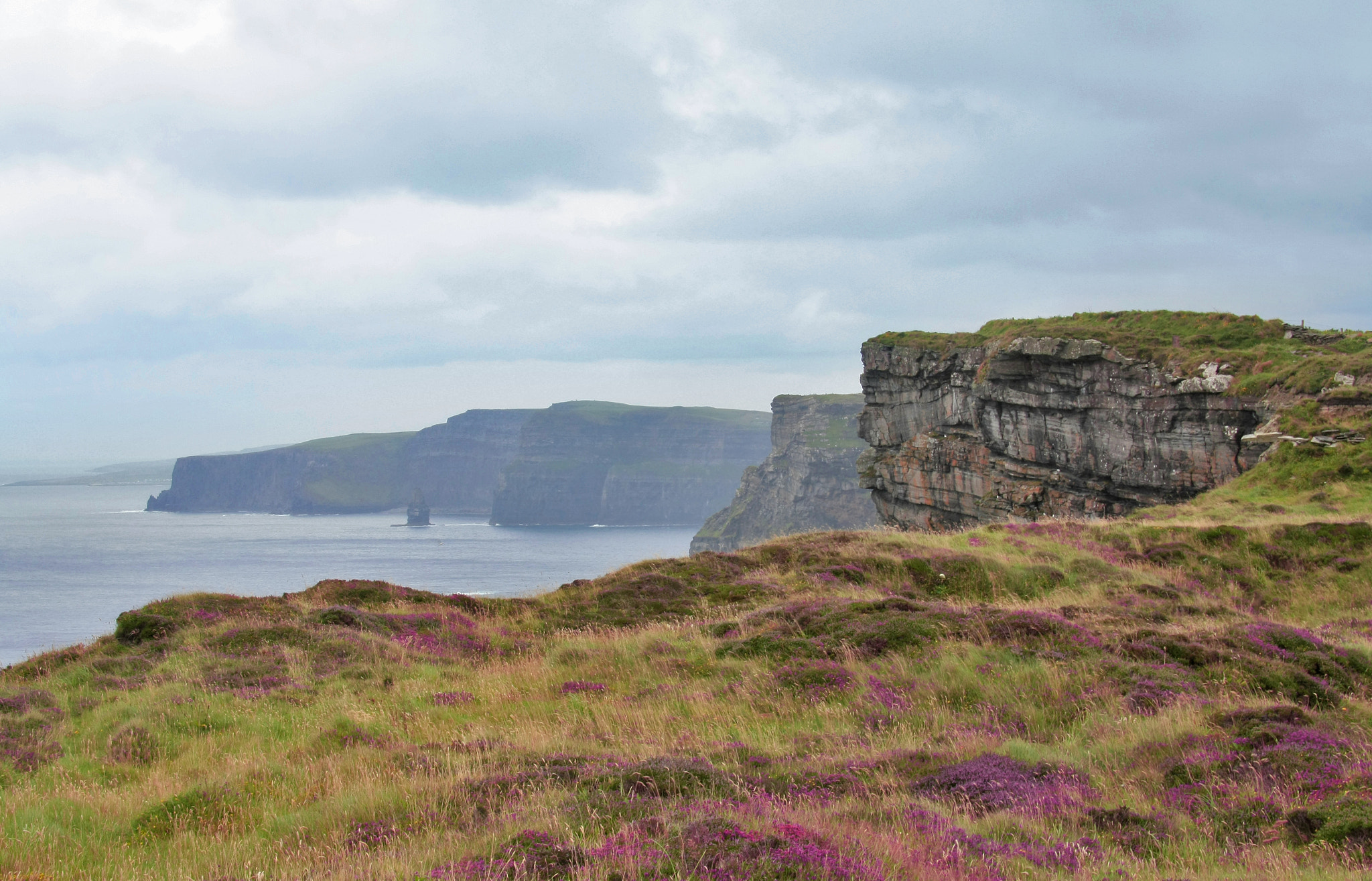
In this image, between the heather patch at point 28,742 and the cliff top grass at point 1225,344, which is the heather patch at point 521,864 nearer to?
the heather patch at point 28,742

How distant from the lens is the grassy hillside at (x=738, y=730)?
6.95m

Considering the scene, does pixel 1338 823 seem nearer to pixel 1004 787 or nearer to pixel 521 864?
pixel 1004 787

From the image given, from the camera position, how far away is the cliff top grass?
4012cm

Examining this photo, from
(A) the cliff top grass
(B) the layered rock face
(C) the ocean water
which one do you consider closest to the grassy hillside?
(A) the cliff top grass

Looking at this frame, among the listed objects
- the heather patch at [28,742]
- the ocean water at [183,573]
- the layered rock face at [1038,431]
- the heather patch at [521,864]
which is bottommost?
the ocean water at [183,573]

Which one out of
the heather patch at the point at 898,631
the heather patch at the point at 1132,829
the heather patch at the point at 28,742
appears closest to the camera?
the heather patch at the point at 1132,829

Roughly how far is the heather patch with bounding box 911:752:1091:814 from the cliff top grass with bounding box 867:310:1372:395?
36857mm

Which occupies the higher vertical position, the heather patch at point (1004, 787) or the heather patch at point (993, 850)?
the heather patch at point (993, 850)

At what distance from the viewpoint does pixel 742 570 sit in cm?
2489

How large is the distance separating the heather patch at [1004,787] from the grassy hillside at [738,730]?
40 mm

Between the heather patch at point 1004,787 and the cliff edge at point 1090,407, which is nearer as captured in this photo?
the heather patch at point 1004,787

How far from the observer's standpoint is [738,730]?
11531mm

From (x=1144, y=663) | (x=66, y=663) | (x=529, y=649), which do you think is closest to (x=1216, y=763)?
(x=1144, y=663)

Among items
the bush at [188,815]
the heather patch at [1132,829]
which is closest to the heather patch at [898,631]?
the heather patch at [1132,829]
